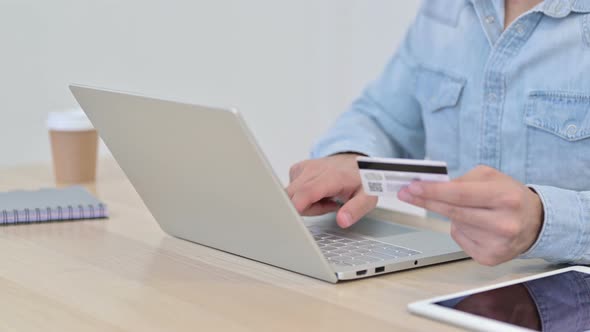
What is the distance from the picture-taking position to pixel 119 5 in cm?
255

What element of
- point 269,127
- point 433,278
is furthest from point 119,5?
point 433,278

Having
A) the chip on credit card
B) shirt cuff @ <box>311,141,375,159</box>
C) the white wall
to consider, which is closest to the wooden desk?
the chip on credit card

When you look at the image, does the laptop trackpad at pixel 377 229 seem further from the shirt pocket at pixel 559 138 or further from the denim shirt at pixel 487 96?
the shirt pocket at pixel 559 138

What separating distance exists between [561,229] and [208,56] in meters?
1.98

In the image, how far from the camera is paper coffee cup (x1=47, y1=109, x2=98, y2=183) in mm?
1621

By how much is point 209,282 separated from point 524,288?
1.08ft

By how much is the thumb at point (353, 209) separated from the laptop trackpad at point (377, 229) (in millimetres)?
37

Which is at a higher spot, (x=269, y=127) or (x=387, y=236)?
(x=387, y=236)

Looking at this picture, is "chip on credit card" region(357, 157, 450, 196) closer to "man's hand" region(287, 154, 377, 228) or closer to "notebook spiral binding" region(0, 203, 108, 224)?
"man's hand" region(287, 154, 377, 228)

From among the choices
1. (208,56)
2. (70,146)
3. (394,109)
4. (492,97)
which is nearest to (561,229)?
(492,97)

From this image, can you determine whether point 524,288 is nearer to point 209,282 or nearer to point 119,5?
point 209,282

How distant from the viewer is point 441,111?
4.96 ft

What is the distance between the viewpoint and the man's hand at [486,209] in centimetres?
86

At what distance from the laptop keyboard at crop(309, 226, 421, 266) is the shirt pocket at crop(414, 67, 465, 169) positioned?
0.43m
